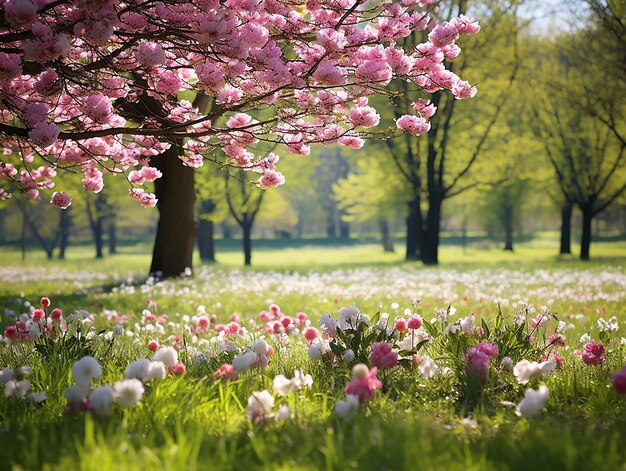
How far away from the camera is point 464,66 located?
19.0 m

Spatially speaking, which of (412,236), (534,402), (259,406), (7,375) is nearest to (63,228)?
(412,236)

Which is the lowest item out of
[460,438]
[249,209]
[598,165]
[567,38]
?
[460,438]

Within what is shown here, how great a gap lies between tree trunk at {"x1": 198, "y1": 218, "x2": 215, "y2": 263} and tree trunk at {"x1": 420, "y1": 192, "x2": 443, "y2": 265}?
43.7 feet

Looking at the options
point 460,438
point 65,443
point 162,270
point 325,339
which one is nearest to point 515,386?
point 460,438

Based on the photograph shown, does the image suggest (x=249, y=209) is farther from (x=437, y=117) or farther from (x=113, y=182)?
(x=437, y=117)

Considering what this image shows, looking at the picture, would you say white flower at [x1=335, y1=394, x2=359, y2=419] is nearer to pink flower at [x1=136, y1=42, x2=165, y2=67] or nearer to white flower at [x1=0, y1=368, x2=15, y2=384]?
white flower at [x1=0, y1=368, x2=15, y2=384]

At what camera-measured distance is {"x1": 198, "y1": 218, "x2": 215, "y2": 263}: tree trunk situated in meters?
29.5

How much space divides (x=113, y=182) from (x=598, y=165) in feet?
73.6

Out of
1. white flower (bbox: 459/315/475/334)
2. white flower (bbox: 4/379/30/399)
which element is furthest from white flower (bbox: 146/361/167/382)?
white flower (bbox: 459/315/475/334)

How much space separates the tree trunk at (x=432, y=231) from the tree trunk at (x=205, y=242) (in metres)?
13.3

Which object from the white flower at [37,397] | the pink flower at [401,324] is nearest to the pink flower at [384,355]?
the pink flower at [401,324]

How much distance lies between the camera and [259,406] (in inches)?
106

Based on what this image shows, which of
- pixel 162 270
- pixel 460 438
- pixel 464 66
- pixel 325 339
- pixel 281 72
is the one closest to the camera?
pixel 460 438

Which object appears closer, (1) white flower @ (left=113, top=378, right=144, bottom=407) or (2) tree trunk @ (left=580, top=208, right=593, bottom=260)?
(1) white flower @ (left=113, top=378, right=144, bottom=407)
